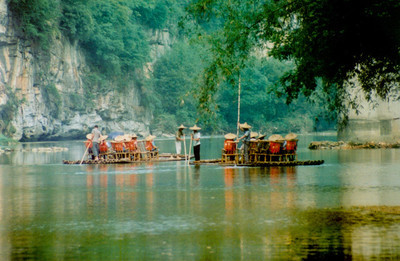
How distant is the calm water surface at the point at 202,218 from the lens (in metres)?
11.0

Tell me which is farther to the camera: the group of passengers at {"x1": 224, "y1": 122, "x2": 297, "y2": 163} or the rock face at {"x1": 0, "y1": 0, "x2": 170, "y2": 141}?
the rock face at {"x1": 0, "y1": 0, "x2": 170, "y2": 141}

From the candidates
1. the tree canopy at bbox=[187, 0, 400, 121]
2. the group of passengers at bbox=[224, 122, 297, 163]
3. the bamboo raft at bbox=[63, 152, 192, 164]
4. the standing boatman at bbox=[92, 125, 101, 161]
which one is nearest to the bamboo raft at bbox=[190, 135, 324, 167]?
the group of passengers at bbox=[224, 122, 297, 163]

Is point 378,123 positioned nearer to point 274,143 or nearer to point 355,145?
point 355,145

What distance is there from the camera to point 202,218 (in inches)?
572

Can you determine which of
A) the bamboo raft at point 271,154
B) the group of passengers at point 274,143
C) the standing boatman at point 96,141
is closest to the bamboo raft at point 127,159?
the standing boatman at point 96,141

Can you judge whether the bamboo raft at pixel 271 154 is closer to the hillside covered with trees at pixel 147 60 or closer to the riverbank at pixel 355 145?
the riverbank at pixel 355 145

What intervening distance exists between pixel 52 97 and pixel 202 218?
70779 mm

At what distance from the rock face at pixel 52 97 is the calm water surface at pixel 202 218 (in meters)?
49.5

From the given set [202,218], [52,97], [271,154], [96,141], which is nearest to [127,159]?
[96,141]

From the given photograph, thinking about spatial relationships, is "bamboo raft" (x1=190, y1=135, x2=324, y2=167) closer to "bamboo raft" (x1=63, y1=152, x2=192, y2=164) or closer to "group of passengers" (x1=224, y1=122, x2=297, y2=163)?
"group of passengers" (x1=224, y1=122, x2=297, y2=163)

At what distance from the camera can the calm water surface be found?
11.0 metres

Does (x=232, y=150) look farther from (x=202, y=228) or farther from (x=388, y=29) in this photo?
(x=202, y=228)

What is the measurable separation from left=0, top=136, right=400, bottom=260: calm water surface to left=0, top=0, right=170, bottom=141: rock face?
163ft

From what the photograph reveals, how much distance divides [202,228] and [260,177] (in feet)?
39.1
